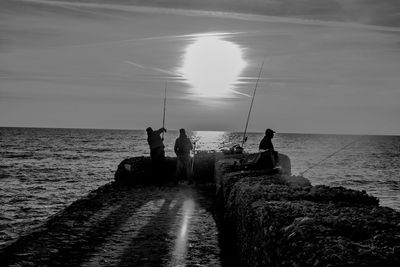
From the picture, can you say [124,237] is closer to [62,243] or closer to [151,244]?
[151,244]

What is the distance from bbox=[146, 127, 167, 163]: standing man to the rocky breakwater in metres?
9.35

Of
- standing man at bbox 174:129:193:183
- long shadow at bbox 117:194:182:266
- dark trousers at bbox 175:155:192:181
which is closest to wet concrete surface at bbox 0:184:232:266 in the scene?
long shadow at bbox 117:194:182:266

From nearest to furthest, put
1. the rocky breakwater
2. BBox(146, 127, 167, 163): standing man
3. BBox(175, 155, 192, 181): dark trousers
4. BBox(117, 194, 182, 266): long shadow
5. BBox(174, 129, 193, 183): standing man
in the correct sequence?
the rocky breakwater
BBox(117, 194, 182, 266): long shadow
BBox(174, 129, 193, 183): standing man
BBox(146, 127, 167, 163): standing man
BBox(175, 155, 192, 181): dark trousers

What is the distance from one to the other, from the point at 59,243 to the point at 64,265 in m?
1.22

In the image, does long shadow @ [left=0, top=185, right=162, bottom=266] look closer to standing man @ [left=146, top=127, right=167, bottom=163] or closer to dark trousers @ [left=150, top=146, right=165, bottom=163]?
standing man @ [left=146, top=127, right=167, bottom=163]

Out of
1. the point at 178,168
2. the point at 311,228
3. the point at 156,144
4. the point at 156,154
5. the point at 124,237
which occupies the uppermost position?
the point at 156,144

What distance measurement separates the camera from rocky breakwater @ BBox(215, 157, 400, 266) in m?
3.67

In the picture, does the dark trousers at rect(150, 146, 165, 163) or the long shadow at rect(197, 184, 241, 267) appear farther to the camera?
the dark trousers at rect(150, 146, 165, 163)

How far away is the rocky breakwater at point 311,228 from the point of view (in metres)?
3.67

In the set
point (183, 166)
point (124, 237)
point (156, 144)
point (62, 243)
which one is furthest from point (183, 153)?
point (62, 243)

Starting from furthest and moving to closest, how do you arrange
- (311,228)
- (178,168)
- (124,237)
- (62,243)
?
(178,168)
(124,237)
(62,243)
(311,228)

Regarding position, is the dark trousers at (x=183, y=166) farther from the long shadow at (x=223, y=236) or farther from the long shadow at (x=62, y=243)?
the long shadow at (x=62, y=243)

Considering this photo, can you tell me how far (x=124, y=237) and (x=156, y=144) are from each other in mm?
8914

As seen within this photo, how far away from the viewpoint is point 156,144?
17609mm
